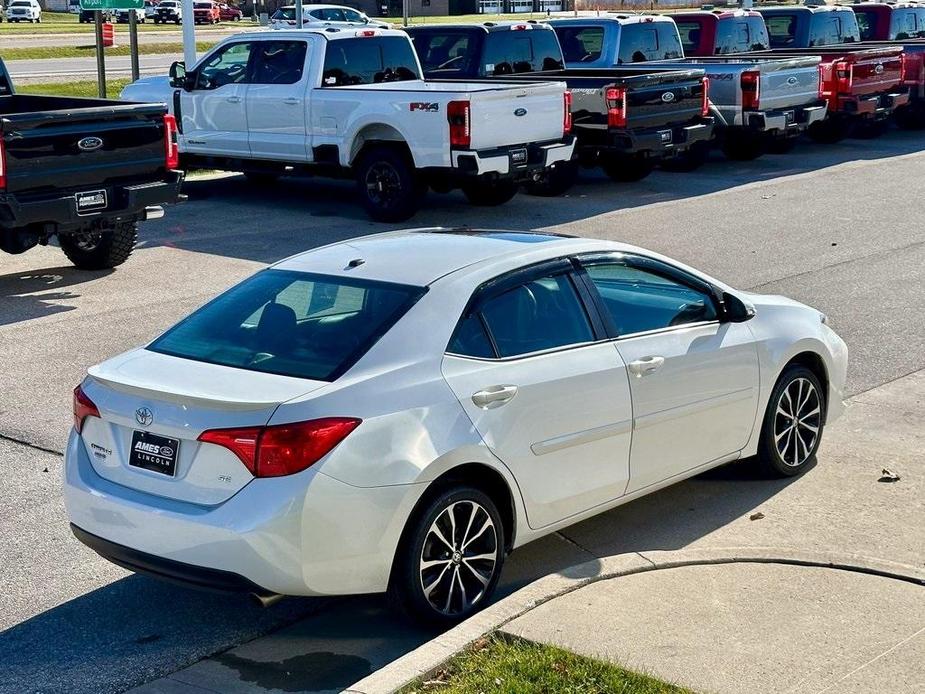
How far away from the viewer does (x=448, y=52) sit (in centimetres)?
1891

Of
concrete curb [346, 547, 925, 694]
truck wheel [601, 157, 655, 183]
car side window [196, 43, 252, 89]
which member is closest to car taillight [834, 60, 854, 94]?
truck wheel [601, 157, 655, 183]

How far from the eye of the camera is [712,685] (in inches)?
183

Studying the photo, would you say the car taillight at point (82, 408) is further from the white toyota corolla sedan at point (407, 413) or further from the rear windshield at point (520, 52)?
the rear windshield at point (520, 52)

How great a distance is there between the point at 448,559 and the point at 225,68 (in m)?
13.2

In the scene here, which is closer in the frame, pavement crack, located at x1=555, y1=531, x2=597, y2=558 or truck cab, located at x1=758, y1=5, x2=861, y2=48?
pavement crack, located at x1=555, y1=531, x2=597, y2=558

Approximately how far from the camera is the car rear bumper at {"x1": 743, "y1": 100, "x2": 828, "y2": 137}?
19.9 meters

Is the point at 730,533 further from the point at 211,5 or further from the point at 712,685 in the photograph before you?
the point at 211,5

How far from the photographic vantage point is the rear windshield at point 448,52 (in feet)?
61.0

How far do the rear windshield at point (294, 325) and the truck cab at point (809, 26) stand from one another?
21449 mm

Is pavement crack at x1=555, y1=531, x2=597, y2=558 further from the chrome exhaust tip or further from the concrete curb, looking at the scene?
the chrome exhaust tip

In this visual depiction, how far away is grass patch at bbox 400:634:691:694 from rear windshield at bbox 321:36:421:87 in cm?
1254

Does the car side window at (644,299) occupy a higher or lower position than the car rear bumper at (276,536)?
higher

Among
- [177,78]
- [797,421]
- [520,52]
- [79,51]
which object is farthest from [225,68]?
[79,51]

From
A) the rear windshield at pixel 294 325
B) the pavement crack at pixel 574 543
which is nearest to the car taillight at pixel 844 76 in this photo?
the pavement crack at pixel 574 543
